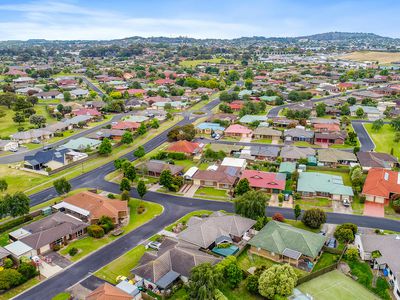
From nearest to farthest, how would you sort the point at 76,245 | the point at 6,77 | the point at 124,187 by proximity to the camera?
the point at 76,245
the point at 124,187
the point at 6,77

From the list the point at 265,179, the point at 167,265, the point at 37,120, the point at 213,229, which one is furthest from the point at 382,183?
the point at 37,120

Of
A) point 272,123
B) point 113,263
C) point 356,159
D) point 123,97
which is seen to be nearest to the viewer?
point 113,263

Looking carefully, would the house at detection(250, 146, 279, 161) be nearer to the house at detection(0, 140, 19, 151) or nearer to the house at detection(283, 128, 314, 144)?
the house at detection(283, 128, 314, 144)

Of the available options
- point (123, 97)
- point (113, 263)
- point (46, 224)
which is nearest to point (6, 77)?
point (123, 97)

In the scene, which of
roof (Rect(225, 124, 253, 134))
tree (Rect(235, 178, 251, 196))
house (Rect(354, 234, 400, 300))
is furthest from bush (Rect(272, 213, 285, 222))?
roof (Rect(225, 124, 253, 134))

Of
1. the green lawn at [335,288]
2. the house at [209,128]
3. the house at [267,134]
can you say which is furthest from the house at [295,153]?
the green lawn at [335,288]

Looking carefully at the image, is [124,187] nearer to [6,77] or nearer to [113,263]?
[113,263]

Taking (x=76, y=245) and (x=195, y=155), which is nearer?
(x=76, y=245)
